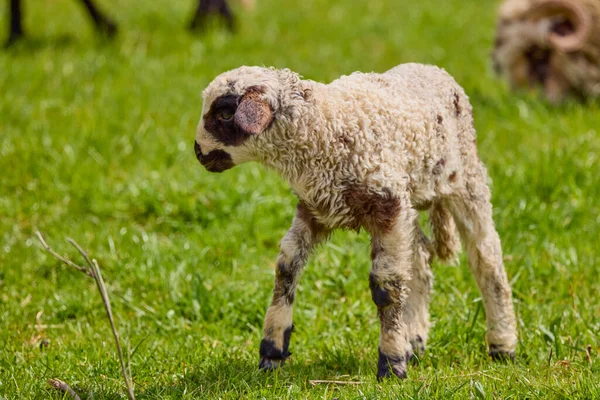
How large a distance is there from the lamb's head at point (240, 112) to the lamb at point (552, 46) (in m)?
5.16

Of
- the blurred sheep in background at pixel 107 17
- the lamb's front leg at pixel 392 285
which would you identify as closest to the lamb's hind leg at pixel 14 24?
the blurred sheep in background at pixel 107 17

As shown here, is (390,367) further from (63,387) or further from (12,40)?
(12,40)

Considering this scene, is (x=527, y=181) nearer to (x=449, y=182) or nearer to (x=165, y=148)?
(x=449, y=182)

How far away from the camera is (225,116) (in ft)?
11.5

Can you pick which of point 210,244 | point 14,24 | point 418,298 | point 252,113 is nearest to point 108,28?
point 14,24

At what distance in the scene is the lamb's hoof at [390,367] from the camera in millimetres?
3711

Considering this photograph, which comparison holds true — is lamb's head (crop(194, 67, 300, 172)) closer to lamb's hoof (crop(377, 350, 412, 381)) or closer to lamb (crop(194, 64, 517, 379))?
lamb (crop(194, 64, 517, 379))

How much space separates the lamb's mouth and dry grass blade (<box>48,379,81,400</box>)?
1084 millimetres

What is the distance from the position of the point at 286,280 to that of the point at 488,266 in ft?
3.51

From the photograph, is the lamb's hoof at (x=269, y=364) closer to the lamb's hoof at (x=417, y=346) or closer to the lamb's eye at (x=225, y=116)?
the lamb's hoof at (x=417, y=346)

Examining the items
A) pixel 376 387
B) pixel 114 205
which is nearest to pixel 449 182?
pixel 376 387

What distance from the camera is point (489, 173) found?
253 inches

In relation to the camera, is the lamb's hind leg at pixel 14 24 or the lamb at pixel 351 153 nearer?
the lamb at pixel 351 153

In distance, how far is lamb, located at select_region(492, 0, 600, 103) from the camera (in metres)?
7.98
